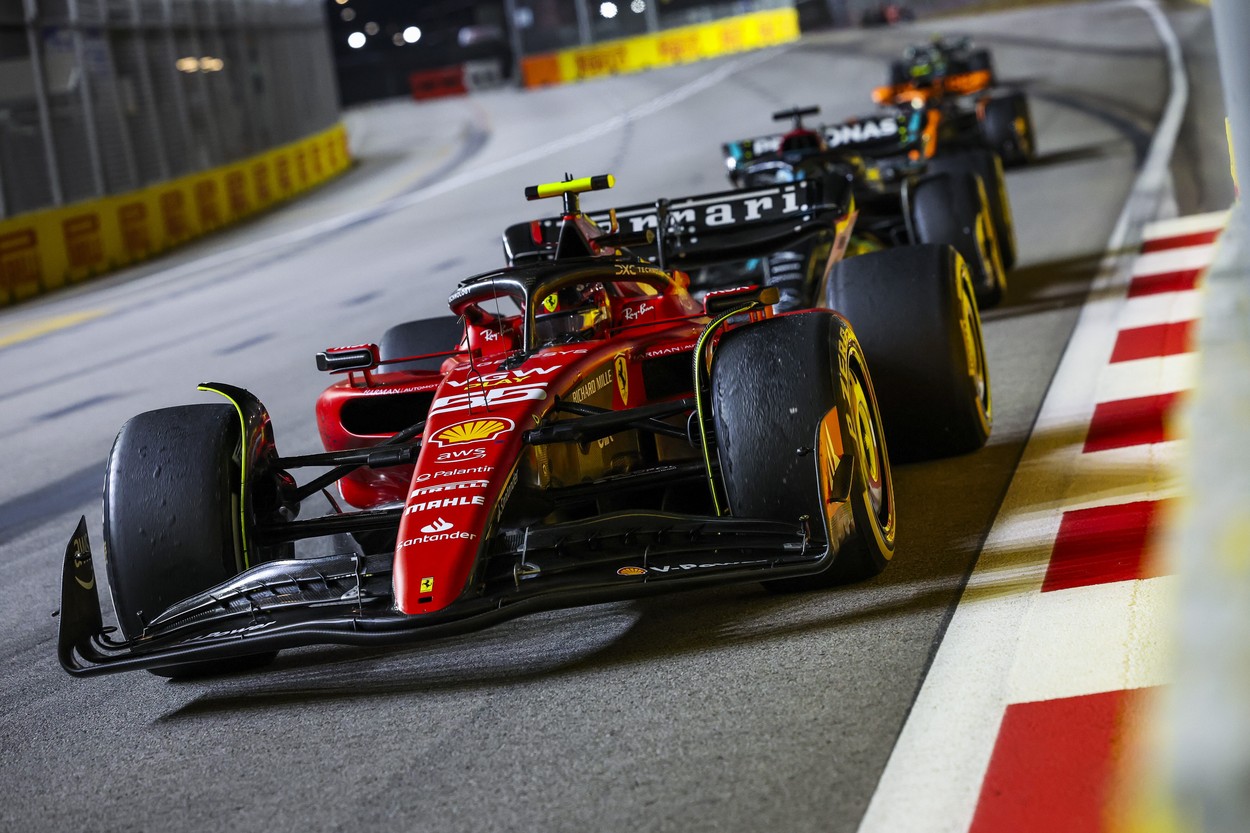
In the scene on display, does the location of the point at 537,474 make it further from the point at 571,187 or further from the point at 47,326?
the point at 47,326

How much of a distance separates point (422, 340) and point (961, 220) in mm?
3636

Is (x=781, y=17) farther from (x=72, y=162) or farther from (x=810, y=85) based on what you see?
(x=72, y=162)

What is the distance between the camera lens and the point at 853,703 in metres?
3.89

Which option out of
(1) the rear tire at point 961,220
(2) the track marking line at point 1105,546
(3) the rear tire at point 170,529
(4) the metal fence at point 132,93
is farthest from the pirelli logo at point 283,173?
(2) the track marking line at point 1105,546

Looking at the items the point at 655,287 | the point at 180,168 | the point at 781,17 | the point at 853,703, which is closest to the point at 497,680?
the point at 853,703

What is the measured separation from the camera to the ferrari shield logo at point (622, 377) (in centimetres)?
568

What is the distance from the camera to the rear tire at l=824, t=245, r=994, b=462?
630cm

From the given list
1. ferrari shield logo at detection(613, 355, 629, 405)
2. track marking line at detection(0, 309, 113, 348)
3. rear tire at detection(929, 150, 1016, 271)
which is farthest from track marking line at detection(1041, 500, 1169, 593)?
track marking line at detection(0, 309, 113, 348)

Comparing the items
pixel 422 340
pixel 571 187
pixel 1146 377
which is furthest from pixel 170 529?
pixel 1146 377

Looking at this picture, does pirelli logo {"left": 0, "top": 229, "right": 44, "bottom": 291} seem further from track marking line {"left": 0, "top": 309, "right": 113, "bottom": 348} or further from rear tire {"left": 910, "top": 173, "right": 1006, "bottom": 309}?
rear tire {"left": 910, "top": 173, "right": 1006, "bottom": 309}

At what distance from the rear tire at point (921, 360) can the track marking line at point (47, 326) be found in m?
12.8

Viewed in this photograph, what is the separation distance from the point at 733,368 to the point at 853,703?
53.1 inches

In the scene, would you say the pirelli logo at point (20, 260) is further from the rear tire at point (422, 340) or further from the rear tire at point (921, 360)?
the rear tire at point (921, 360)

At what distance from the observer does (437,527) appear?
4.54 meters
